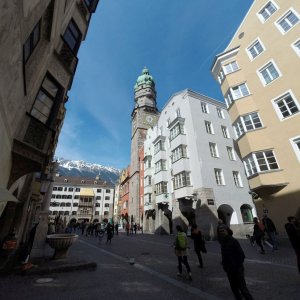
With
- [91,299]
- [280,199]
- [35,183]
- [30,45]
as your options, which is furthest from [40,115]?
[280,199]

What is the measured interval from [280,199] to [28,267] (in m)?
16.3

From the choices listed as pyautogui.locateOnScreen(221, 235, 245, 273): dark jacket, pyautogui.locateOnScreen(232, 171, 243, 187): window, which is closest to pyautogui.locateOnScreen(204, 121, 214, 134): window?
pyautogui.locateOnScreen(232, 171, 243, 187): window

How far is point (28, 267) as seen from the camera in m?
7.62

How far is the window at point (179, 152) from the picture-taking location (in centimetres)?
2641

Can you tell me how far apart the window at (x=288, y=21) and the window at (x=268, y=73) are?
9.80 feet

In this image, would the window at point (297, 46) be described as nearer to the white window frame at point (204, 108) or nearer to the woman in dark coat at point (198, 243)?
the white window frame at point (204, 108)

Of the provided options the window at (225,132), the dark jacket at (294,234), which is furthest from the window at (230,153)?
the dark jacket at (294,234)

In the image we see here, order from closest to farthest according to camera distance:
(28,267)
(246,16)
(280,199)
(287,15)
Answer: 1. (28,267)
2. (280,199)
3. (287,15)
4. (246,16)

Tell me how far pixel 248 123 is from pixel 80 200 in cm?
8503

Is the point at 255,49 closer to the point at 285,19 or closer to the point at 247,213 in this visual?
the point at 285,19

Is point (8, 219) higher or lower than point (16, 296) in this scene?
higher

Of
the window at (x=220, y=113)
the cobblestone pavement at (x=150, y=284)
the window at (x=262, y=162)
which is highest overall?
the window at (x=220, y=113)

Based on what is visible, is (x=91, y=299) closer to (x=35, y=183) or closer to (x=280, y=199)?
(x=35, y=183)

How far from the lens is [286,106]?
51.3ft
